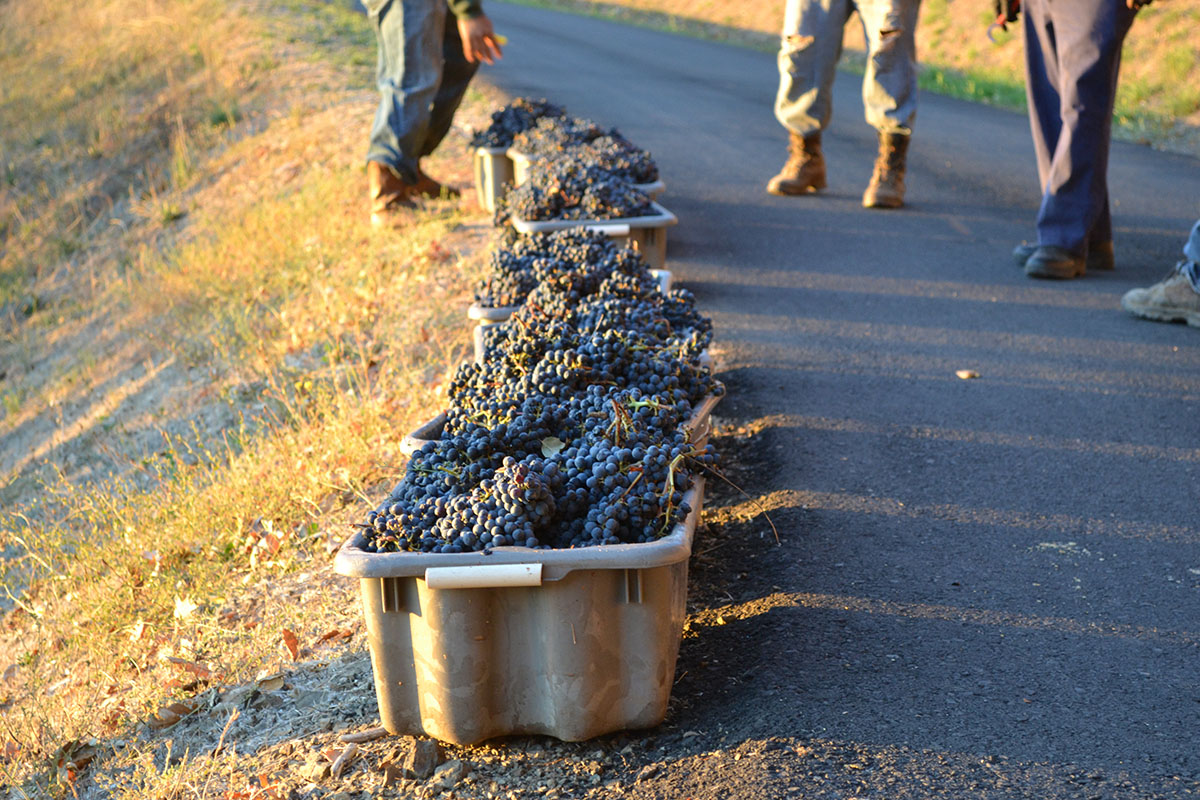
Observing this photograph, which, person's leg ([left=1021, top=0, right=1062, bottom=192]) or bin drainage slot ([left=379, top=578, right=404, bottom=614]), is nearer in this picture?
bin drainage slot ([left=379, top=578, right=404, bottom=614])

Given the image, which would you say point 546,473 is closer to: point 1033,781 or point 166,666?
point 1033,781

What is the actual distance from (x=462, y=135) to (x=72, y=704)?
673 centimetres

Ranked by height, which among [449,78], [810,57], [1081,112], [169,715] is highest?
[810,57]

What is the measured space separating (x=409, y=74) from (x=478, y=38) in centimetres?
56

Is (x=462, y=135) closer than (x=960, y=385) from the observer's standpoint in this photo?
No

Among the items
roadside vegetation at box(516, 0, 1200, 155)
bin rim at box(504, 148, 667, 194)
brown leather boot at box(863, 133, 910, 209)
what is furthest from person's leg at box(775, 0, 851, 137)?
roadside vegetation at box(516, 0, 1200, 155)

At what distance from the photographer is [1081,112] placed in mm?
5316

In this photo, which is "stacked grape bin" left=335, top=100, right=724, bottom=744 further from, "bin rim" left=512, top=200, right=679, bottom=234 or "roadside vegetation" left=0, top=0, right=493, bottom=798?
"bin rim" left=512, top=200, right=679, bottom=234

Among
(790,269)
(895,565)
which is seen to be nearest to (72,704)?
(895,565)

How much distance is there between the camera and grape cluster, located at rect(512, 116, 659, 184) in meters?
5.85

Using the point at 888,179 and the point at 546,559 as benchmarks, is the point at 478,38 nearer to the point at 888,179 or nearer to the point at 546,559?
the point at 888,179

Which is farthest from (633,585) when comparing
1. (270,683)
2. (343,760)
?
Answer: (270,683)

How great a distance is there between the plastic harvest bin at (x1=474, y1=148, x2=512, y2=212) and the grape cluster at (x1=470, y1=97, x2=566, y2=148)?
0.09 m

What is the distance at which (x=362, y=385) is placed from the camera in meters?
5.55
